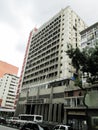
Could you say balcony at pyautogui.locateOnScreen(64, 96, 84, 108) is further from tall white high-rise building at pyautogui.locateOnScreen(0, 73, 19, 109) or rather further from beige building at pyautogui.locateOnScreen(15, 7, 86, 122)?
tall white high-rise building at pyautogui.locateOnScreen(0, 73, 19, 109)

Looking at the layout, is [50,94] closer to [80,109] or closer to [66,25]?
[80,109]

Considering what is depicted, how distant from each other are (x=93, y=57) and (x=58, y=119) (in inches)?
805

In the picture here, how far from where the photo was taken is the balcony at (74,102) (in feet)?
101

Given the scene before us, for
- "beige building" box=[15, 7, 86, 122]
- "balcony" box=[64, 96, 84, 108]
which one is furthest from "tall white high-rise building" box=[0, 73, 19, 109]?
"balcony" box=[64, 96, 84, 108]

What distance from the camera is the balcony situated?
1211 inches

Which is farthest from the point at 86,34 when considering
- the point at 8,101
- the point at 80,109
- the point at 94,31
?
the point at 8,101

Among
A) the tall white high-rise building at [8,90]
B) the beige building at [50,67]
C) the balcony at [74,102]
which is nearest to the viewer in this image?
the balcony at [74,102]

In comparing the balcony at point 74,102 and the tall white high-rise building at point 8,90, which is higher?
the tall white high-rise building at point 8,90

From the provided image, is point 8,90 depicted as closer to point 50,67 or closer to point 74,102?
point 50,67

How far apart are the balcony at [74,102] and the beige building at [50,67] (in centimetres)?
484

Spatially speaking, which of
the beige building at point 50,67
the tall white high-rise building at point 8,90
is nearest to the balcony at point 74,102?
the beige building at point 50,67

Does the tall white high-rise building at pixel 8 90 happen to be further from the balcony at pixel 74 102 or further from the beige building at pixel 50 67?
the balcony at pixel 74 102

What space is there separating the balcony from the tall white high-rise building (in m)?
74.2

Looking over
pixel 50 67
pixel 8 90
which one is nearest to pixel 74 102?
pixel 50 67
